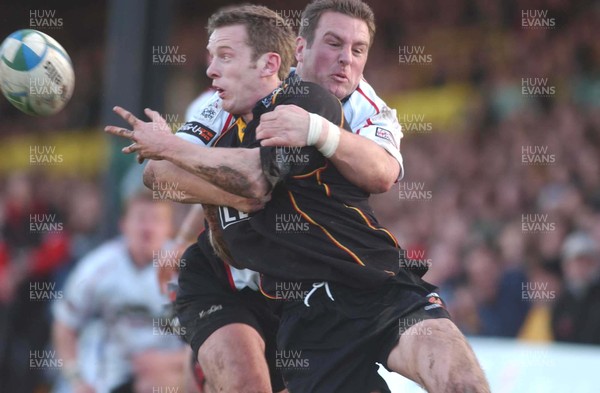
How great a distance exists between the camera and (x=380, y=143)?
4918 mm

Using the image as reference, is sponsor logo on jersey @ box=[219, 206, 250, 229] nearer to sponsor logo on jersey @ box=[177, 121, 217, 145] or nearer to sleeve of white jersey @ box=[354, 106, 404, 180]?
sponsor logo on jersey @ box=[177, 121, 217, 145]

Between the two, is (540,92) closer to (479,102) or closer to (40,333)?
(479,102)

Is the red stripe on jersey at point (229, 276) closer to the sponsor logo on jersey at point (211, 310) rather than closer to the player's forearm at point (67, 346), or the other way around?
the sponsor logo on jersey at point (211, 310)

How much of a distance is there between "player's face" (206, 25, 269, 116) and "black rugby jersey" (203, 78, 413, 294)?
12cm

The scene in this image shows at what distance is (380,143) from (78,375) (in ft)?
14.4

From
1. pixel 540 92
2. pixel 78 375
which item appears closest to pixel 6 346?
pixel 78 375

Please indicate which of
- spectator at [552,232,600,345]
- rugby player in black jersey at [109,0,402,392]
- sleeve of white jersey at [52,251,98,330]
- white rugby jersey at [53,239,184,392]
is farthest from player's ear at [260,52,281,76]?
spectator at [552,232,600,345]

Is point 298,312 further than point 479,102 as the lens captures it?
No

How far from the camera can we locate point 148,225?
8.36 meters

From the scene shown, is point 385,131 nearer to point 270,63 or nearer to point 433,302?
point 270,63

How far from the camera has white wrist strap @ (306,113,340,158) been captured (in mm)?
4676

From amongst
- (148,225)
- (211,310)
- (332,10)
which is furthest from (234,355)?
(148,225)

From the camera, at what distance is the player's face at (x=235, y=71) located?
5105 millimetres

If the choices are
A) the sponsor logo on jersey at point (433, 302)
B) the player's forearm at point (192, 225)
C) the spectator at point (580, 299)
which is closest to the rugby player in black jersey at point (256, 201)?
the sponsor logo on jersey at point (433, 302)
